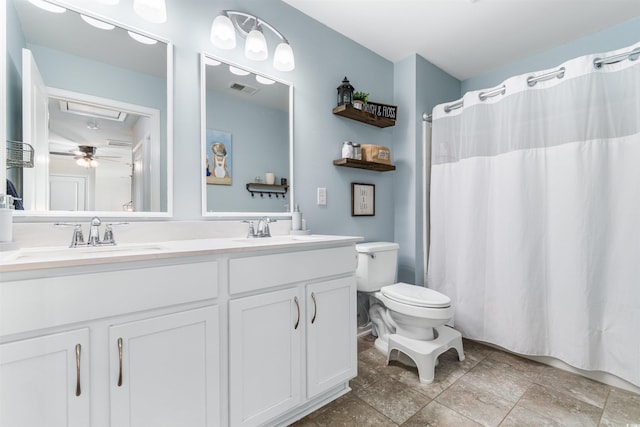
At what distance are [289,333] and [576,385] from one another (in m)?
1.73

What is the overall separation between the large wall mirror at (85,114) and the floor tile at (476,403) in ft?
5.89

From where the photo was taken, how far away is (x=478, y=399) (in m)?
1.54

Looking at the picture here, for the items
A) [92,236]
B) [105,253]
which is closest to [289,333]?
[105,253]

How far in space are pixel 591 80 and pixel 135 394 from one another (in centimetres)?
269

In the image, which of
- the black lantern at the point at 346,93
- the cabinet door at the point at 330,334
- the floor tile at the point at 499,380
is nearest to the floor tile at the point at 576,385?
the floor tile at the point at 499,380

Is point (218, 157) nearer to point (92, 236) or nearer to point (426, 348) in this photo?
point (92, 236)

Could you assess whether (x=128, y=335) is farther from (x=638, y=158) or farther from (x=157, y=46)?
(x=638, y=158)

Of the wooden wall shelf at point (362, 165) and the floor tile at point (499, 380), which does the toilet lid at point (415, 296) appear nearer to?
the floor tile at point (499, 380)

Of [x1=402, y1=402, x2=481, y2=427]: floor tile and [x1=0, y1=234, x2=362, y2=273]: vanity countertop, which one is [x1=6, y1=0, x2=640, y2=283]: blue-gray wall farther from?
[x1=402, y1=402, x2=481, y2=427]: floor tile

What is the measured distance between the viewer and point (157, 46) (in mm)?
1429

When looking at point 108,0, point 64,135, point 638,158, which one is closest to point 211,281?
point 64,135

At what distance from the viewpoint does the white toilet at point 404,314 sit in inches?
Answer: 67.7

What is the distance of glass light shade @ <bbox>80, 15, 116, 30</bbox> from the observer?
1.27 meters

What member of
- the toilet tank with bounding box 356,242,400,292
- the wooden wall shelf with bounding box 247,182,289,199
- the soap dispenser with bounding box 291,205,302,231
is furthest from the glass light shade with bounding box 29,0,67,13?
the toilet tank with bounding box 356,242,400,292
